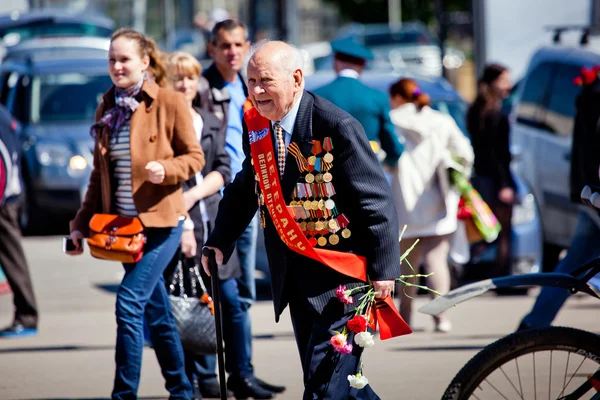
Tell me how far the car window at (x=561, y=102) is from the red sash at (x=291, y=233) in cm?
546

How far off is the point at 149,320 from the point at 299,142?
65.1 inches

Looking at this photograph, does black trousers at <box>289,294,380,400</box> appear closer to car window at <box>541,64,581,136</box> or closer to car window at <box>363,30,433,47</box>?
car window at <box>541,64,581,136</box>

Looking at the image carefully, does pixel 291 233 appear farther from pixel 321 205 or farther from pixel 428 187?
pixel 428 187

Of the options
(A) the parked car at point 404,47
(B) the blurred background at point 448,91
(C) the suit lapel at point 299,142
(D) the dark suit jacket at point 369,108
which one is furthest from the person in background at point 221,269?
(A) the parked car at point 404,47

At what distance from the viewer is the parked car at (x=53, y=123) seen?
13.0 metres

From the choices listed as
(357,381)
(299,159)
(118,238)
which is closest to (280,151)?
(299,159)

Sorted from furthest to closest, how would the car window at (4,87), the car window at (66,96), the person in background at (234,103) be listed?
1. the car window at (4,87)
2. the car window at (66,96)
3. the person in background at (234,103)

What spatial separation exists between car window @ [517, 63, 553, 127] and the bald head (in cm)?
603

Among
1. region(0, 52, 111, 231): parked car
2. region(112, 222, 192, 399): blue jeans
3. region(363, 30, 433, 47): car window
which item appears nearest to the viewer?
region(112, 222, 192, 399): blue jeans

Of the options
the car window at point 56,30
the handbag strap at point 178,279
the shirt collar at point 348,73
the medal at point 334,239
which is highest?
the shirt collar at point 348,73

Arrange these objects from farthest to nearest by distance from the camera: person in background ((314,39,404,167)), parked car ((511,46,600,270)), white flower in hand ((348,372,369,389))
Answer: parked car ((511,46,600,270)) → person in background ((314,39,404,167)) → white flower in hand ((348,372,369,389))

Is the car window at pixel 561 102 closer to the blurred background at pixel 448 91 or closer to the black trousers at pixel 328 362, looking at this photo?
the blurred background at pixel 448 91

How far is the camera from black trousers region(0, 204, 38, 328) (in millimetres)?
7809

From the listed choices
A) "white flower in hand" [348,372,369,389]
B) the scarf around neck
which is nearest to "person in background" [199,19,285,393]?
the scarf around neck
